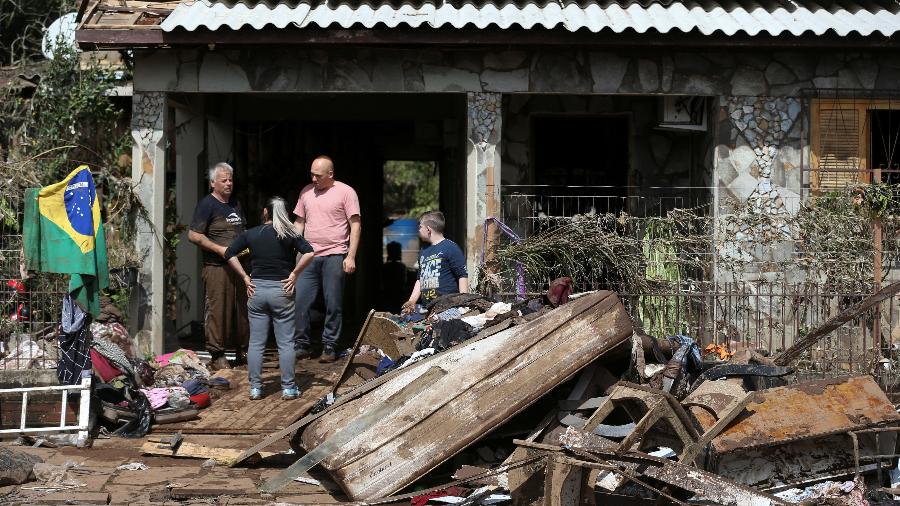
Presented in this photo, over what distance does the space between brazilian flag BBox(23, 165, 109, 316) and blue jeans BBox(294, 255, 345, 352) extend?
2395 mm

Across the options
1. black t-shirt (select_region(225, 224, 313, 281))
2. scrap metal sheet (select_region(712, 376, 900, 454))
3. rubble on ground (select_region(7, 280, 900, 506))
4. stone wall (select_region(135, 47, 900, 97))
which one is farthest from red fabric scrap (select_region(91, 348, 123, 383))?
scrap metal sheet (select_region(712, 376, 900, 454))

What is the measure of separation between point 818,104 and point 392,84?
433cm

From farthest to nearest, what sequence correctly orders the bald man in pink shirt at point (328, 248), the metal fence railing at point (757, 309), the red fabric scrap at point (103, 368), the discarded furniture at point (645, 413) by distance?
the bald man in pink shirt at point (328, 248) → the metal fence railing at point (757, 309) → the red fabric scrap at point (103, 368) → the discarded furniture at point (645, 413)

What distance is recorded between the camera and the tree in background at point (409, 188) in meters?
29.9

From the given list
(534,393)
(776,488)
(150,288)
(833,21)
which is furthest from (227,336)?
(833,21)

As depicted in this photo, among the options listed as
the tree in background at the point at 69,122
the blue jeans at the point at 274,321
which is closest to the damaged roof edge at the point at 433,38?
the tree in background at the point at 69,122

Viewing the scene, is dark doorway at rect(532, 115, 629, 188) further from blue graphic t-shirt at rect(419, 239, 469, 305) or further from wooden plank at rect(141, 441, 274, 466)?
wooden plank at rect(141, 441, 274, 466)

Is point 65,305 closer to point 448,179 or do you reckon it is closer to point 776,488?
point 776,488

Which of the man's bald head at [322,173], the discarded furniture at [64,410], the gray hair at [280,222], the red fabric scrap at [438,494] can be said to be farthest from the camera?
the man's bald head at [322,173]

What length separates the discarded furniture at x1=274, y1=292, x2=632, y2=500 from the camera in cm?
688

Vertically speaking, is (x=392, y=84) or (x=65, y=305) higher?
(x=392, y=84)

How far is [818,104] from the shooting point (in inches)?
448

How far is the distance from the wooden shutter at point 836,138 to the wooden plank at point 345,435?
5895mm

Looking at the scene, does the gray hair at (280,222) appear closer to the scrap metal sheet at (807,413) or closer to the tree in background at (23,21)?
the scrap metal sheet at (807,413)
